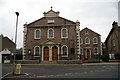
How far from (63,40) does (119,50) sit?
50.0ft

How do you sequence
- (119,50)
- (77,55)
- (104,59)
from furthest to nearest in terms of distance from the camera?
1. (119,50)
2. (104,59)
3. (77,55)

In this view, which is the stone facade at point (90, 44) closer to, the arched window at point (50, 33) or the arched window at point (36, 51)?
the arched window at point (50, 33)

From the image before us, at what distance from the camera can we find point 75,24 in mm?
31938

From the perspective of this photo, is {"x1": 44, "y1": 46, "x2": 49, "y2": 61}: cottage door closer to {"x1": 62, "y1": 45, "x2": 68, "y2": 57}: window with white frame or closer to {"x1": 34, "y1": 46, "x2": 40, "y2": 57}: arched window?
{"x1": 34, "y1": 46, "x2": 40, "y2": 57}: arched window

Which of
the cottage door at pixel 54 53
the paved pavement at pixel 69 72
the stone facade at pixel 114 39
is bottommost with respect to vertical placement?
the paved pavement at pixel 69 72

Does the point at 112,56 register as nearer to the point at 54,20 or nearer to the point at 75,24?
the point at 75,24

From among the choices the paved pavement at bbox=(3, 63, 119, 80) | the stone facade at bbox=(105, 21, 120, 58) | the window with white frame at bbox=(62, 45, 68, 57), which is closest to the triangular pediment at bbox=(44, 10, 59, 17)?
the window with white frame at bbox=(62, 45, 68, 57)

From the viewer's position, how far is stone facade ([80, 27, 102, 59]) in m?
45.1

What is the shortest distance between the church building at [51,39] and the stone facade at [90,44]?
50.2 feet

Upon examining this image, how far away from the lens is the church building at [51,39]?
31.1 meters

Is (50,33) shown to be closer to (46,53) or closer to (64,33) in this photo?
(64,33)

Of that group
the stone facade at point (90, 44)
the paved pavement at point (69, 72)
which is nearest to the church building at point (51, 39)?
the paved pavement at point (69, 72)

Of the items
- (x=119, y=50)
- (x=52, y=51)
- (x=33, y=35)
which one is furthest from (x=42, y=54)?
(x=119, y=50)

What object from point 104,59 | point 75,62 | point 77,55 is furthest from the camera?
point 104,59
